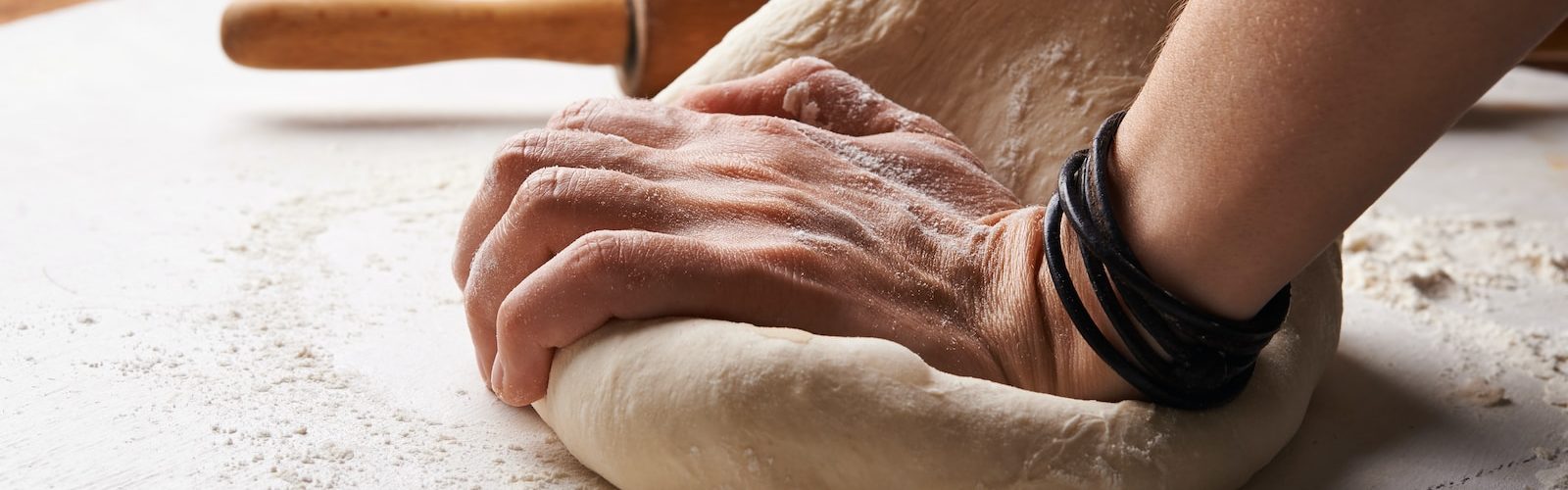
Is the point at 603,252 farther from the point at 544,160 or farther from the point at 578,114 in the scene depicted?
the point at 578,114

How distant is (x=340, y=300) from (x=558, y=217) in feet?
1.70

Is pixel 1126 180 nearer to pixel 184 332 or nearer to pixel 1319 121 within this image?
pixel 1319 121

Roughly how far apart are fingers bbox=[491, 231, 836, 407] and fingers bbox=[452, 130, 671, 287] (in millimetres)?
128

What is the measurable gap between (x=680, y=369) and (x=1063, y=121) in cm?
65

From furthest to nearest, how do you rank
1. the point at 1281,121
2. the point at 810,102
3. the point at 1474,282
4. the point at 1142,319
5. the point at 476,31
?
the point at 476,31 → the point at 1474,282 → the point at 810,102 → the point at 1142,319 → the point at 1281,121

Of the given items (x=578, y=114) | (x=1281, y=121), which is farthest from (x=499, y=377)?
(x=1281, y=121)

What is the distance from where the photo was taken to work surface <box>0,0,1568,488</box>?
41.6 inches

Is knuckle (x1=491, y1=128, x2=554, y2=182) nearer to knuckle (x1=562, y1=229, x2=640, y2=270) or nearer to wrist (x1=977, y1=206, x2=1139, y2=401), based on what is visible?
knuckle (x1=562, y1=229, x2=640, y2=270)

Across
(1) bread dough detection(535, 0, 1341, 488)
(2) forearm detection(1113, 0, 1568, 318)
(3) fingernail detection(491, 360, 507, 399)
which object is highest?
(2) forearm detection(1113, 0, 1568, 318)

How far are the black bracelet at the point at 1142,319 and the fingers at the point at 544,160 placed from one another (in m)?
0.35

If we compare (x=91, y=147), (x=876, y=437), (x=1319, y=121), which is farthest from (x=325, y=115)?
(x=1319, y=121)

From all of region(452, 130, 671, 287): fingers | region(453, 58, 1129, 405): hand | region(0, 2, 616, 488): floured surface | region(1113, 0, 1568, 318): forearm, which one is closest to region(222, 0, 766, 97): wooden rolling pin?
region(0, 2, 616, 488): floured surface

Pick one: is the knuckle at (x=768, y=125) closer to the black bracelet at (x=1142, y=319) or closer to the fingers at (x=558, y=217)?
the fingers at (x=558, y=217)

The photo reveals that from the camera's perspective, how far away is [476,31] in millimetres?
2219
